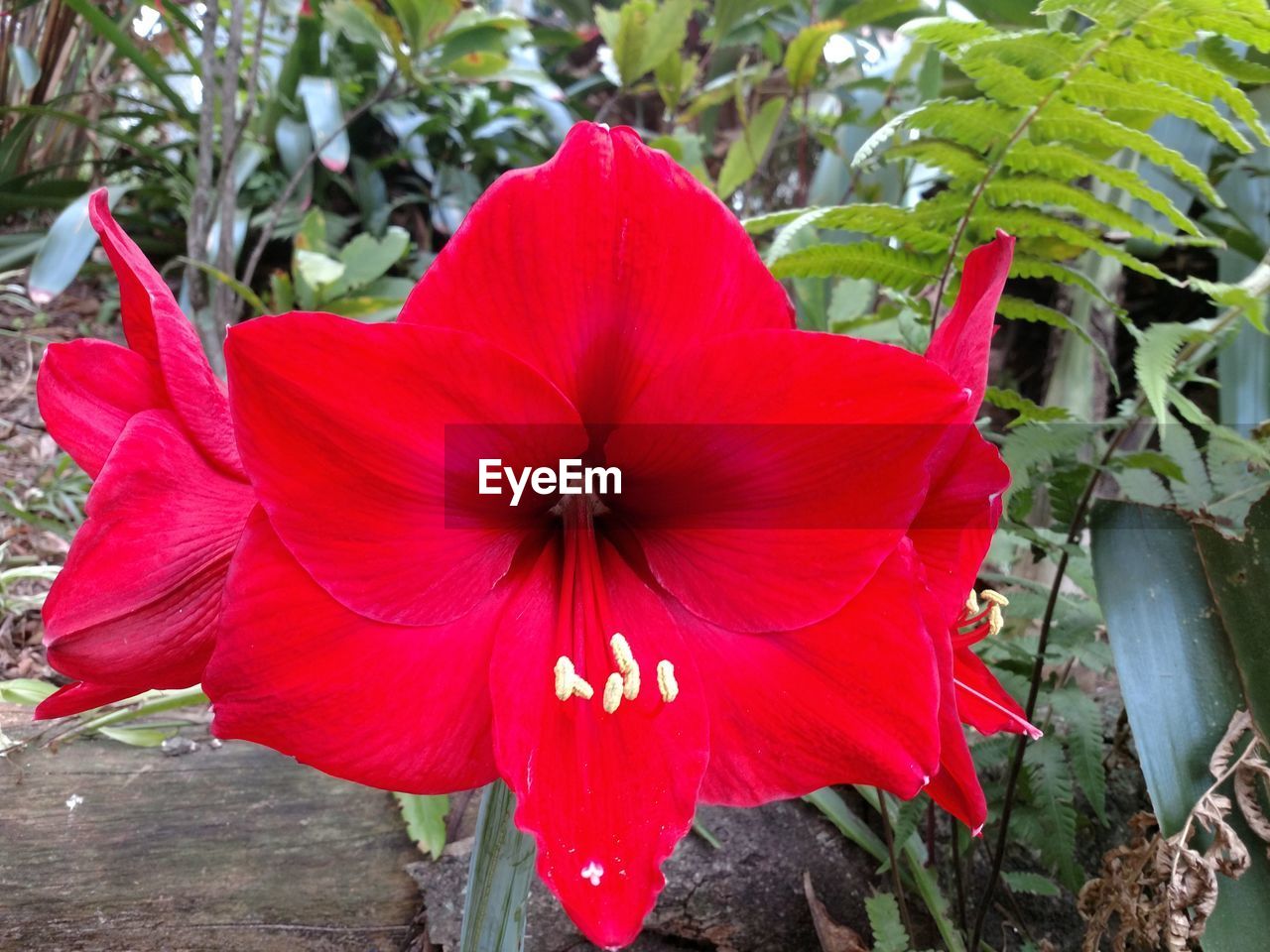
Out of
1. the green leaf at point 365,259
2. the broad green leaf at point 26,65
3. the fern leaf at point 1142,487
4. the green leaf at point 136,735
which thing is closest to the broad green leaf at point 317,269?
the green leaf at point 365,259

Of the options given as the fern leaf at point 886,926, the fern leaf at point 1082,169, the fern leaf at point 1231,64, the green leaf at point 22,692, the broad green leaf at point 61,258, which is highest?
the fern leaf at point 1231,64

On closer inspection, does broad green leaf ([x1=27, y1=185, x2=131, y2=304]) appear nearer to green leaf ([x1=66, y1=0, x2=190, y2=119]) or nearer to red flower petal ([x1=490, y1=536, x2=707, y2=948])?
green leaf ([x1=66, y1=0, x2=190, y2=119])

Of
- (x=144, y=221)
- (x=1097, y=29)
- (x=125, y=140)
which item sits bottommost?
(x=144, y=221)

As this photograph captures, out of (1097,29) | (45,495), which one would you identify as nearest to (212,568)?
(1097,29)

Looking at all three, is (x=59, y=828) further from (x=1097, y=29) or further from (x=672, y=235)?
(x=1097, y=29)

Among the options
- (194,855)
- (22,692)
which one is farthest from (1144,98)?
(22,692)

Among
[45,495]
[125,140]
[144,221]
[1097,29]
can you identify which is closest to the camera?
[1097,29]

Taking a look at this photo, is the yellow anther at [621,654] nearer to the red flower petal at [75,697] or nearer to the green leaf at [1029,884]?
the red flower petal at [75,697]

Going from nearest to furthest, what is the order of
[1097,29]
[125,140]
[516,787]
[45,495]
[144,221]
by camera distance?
[516,787], [1097,29], [45,495], [125,140], [144,221]
